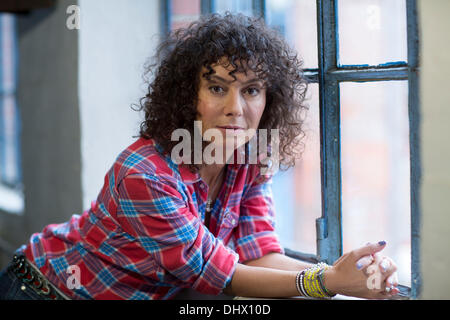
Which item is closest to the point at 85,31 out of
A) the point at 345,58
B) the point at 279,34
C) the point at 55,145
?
the point at 55,145

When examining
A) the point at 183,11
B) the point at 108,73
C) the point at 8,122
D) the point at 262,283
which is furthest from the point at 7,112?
the point at 262,283

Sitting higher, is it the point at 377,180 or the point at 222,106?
the point at 222,106

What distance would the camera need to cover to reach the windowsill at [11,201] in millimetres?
2971

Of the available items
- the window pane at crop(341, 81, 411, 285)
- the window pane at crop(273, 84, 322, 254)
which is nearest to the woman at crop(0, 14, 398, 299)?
the window pane at crop(273, 84, 322, 254)

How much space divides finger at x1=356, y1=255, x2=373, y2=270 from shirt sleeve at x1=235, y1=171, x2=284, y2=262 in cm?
38

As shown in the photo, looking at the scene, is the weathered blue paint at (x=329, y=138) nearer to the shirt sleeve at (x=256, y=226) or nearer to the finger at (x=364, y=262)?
the shirt sleeve at (x=256, y=226)

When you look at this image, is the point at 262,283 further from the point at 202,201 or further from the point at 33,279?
the point at 33,279

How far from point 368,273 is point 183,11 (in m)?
1.31

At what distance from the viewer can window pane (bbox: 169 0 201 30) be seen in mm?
1930

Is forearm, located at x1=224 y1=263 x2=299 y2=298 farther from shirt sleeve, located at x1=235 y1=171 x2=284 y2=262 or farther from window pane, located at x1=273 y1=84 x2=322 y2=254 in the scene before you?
window pane, located at x1=273 y1=84 x2=322 y2=254

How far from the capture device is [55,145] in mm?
2113

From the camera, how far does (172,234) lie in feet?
3.75
